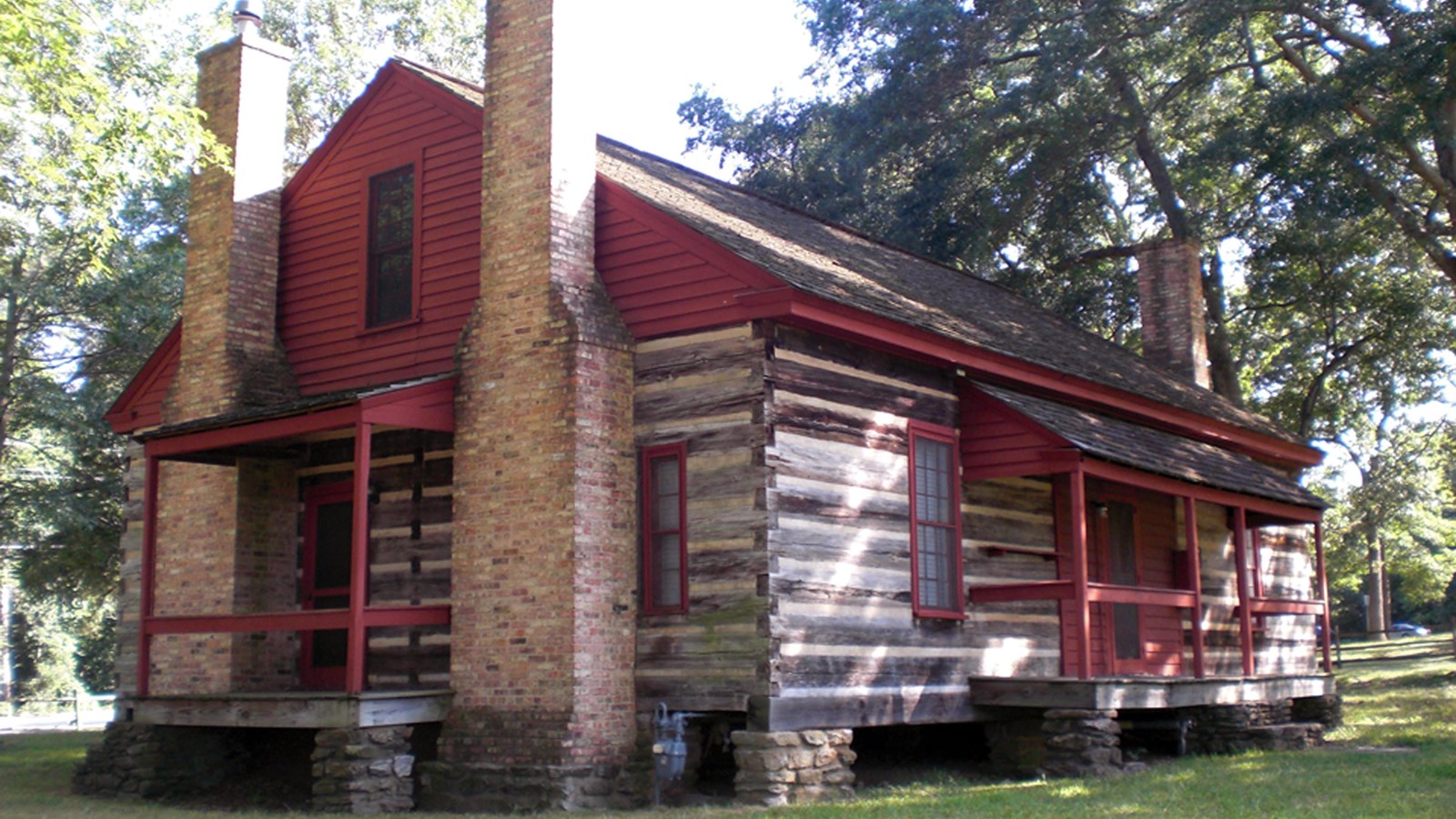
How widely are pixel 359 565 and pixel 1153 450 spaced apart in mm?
9048

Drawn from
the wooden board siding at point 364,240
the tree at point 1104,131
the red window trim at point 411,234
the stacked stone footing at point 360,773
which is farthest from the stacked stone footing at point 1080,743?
the tree at point 1104,131

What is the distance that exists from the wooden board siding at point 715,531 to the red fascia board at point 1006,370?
0.52m

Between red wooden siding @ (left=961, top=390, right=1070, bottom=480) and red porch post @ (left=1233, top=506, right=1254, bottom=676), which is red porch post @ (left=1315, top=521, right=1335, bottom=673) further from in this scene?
red wooden siding @ (left=961, top=390, right=1070, bottom=480)

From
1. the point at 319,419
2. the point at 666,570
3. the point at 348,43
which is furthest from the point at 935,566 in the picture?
the point at 348,43

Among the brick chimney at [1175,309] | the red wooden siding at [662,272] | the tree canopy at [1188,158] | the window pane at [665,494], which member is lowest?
the window pane at [665,494]

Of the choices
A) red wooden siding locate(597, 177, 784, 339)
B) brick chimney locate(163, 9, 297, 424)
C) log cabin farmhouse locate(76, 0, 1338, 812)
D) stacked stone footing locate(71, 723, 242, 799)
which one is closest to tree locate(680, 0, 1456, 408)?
log cabin farmhouse locate(76, 0, 1338, 812)

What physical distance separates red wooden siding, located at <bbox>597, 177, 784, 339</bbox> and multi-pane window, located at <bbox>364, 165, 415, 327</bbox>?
109 inches

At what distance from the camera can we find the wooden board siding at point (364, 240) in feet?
48.8

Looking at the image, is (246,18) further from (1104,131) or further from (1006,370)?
(1104,131)

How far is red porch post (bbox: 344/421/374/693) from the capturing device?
12305 mm

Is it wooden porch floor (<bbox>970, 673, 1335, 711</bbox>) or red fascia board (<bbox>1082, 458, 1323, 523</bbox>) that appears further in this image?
red fascia board (<bbox>1082, 458, 1323, 523</bbox>)

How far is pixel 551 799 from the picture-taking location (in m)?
12.2

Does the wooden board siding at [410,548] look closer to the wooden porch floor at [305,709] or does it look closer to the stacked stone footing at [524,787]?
the wooden porch floor at [305,709]

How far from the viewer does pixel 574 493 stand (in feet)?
41.4
